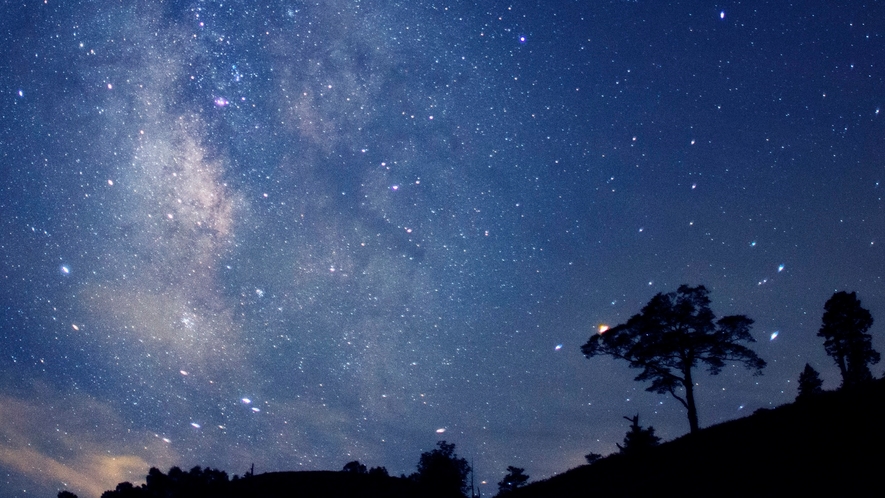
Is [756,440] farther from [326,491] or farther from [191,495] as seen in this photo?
[191,495]

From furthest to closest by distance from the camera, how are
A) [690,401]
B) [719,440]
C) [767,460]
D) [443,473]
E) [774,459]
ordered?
[443,473] < [690,401] < [719,440] < [767,460] < [774,459]

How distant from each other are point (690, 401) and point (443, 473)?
2154 cm

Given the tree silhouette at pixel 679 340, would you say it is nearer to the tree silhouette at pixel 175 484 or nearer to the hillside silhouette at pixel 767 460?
the hillside silhouette at pixel 767 460

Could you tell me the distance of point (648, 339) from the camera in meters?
32.8

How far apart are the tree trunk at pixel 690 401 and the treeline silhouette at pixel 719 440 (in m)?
0.06

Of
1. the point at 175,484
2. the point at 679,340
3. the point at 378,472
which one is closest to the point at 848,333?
the point at 679,340

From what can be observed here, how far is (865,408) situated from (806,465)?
5646mm

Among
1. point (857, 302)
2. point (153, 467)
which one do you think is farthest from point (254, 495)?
point (857, 302)

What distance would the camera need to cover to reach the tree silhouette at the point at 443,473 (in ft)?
143

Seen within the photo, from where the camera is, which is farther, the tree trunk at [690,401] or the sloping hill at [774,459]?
the tree trunk at [690,401]

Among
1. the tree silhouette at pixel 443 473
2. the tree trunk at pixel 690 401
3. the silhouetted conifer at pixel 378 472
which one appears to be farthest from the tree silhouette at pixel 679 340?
the silhouetted conifer at pixel 378 472

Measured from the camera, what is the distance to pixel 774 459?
19.8 m

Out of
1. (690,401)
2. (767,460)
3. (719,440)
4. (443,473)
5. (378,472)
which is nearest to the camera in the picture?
(767,460)

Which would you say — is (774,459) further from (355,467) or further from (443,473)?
(355,467)
